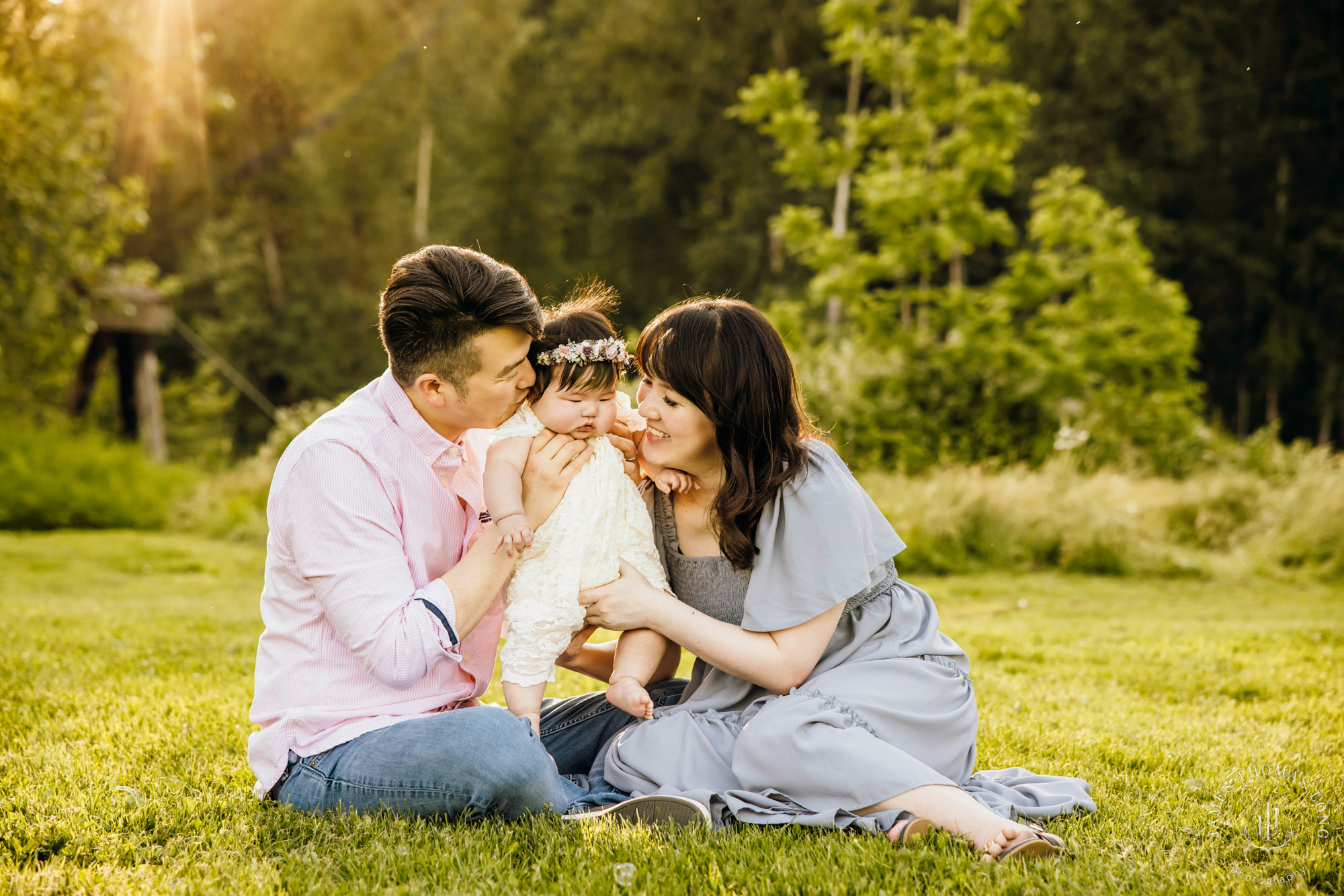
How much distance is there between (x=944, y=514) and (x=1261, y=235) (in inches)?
906

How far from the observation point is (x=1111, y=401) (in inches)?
561

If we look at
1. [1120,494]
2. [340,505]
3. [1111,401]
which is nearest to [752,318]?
[340,505]

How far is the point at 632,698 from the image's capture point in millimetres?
2863

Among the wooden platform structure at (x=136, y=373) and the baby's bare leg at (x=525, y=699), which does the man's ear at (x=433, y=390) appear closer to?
the baby's bare leg at (x=525, y=699)

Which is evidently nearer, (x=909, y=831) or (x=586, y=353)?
(x=909, y=831)

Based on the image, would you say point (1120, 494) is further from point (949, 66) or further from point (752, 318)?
point (752, 318)

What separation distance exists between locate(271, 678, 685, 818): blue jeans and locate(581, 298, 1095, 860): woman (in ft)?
1.22

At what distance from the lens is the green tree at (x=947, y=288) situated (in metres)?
11.8

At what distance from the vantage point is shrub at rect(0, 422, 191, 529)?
38.1 ft

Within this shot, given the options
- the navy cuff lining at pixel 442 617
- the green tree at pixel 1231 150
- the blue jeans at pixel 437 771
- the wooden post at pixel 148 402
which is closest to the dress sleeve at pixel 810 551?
the blue jeans at pixel 437 771

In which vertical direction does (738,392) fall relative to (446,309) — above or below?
below

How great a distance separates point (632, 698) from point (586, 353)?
1052mm

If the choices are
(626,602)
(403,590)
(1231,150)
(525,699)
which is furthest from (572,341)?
(1231,150)

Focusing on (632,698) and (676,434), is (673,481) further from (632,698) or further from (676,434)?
(632,698)
